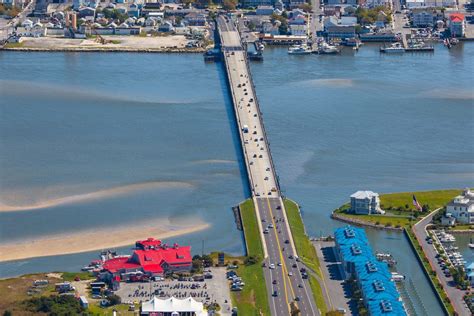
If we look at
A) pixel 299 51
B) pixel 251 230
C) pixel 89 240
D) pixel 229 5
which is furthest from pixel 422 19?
pixel 89 240

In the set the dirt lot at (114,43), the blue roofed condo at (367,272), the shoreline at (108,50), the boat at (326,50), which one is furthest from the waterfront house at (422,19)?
the blue roofed condo at (367,272)

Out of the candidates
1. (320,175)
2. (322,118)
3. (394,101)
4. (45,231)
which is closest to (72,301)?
(45,231)

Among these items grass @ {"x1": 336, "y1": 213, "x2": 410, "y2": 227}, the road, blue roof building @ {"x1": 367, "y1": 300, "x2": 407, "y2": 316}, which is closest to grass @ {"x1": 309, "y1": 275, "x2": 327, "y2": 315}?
blue roof building @ {"x1": 367, "y1": 300, "x2": 407, "y2": 316}

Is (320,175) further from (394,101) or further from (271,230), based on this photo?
(394,101)

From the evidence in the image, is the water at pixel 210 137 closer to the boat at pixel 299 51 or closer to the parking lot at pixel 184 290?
the boat at pixel 299 51

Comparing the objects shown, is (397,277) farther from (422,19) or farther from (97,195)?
(422,19)

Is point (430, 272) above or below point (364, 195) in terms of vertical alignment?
below

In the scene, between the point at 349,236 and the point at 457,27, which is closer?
the point at 349,236
